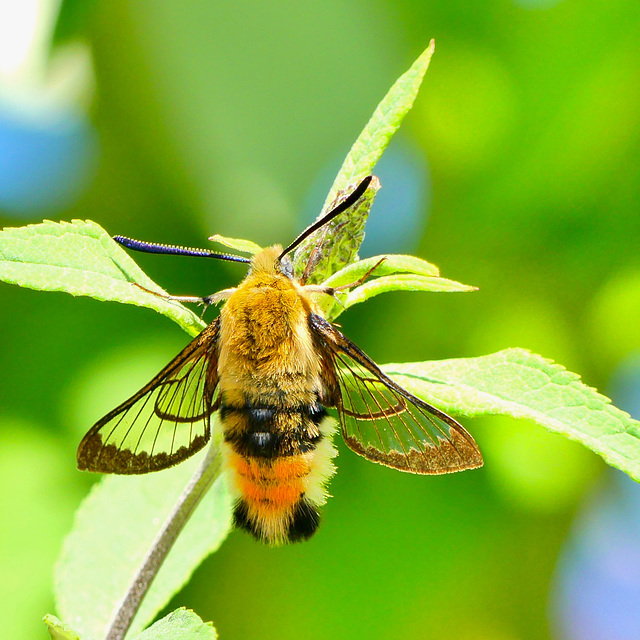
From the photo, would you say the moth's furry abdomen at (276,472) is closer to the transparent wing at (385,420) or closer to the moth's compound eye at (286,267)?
the transparent wing at (385,420)

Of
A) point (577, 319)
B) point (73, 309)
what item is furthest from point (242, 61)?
point (577, 319)

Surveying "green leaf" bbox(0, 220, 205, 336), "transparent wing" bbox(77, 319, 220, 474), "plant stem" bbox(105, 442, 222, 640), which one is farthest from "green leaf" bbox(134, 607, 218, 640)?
"green leaf" bbox(0, 220, 205, 336)

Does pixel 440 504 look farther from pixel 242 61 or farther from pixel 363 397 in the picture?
pixel 242 61

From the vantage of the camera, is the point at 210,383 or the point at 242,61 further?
the point at 242,61

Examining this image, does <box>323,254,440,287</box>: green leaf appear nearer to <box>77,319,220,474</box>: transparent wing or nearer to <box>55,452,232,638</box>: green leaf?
<box>77,319,220,474</box>: transparent wing

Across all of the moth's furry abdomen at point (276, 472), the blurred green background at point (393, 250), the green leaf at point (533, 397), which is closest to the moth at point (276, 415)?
the moth's furry abdomen at point (276, 472)

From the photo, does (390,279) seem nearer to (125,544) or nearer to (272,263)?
(272,263)
